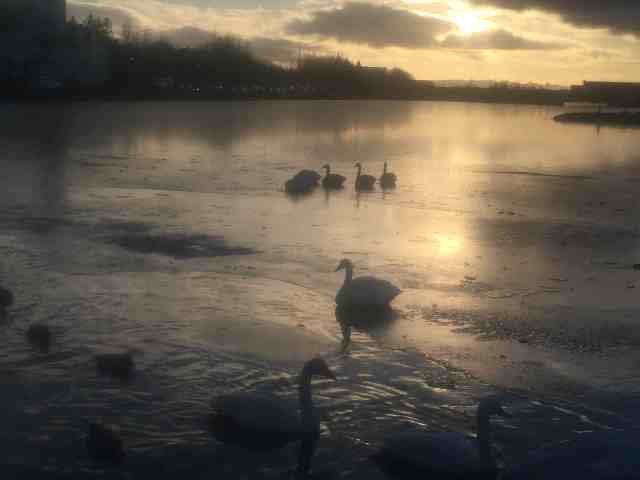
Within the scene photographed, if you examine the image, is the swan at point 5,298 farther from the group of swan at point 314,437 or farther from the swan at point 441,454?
the swan at point 441,454

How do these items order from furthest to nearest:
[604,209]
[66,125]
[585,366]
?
[66,125], [604,209], [585,366]

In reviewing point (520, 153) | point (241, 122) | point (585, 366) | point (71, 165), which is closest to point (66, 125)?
point (241, 122)

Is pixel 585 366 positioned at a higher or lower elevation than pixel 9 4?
lower

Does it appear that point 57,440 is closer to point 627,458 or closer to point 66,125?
point 627,458

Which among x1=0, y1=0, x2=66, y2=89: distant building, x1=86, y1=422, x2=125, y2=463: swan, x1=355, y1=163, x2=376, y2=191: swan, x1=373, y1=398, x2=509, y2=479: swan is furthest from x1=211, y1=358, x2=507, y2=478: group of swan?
x1=0, y1=0, x2=66, y2=89: distant building

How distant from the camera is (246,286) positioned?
1010 cm

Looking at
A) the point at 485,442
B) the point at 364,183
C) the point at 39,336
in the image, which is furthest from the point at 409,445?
the point at 364,183

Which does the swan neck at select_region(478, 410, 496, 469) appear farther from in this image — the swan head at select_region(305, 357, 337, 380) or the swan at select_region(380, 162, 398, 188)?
the swan at select_region(380, 162, 398, 188)

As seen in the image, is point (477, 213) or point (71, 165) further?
point (71, 165)

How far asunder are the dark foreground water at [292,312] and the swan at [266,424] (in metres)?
0.12

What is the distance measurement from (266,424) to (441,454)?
1.37 m

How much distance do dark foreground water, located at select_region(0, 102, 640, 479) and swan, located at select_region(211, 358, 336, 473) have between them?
0.12 m

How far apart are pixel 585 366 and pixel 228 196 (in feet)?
36.0

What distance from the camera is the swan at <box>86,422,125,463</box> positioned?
574 cm
